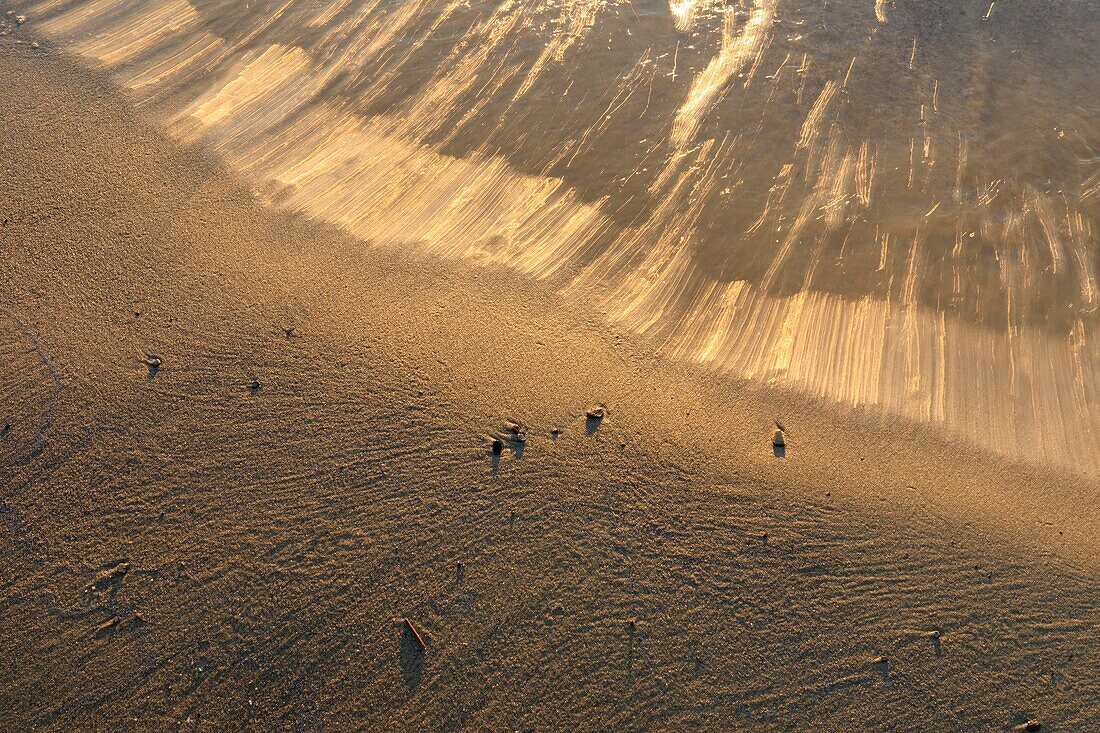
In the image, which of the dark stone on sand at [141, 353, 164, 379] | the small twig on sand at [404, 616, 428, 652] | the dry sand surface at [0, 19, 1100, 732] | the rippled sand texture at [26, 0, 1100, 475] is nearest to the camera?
Result: the dry sand surface at [0, 19, 1100, 732]

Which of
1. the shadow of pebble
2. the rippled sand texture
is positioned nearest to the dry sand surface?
the shadow of pebble

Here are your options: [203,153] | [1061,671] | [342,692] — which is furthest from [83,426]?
[1061,671]

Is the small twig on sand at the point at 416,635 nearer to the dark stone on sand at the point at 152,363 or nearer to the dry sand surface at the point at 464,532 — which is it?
the dry sand surface at the point at 464,532

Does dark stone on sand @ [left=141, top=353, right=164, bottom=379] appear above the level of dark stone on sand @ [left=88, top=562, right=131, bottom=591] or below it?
above

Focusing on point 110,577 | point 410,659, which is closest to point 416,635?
point 410,659

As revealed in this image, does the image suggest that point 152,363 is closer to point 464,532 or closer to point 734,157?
point 464,532

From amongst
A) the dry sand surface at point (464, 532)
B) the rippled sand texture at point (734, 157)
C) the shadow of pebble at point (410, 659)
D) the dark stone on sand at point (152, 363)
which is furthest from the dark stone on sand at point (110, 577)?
the rippled sand texture at point (734, 157)

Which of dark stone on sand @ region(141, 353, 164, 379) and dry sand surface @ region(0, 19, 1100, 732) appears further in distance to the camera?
dark stone on sand @ region(141, 353, 164, 379)

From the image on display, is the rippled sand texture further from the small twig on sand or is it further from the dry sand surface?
the small twig on sand
